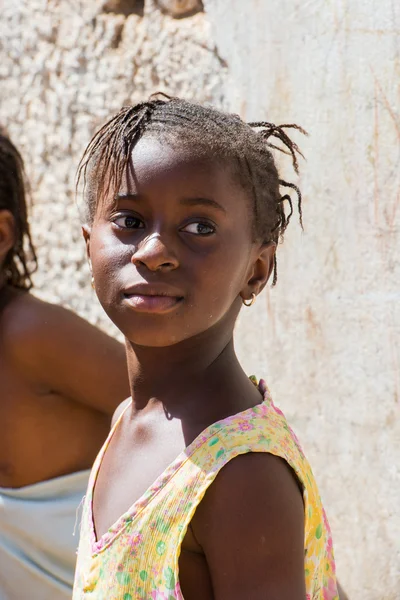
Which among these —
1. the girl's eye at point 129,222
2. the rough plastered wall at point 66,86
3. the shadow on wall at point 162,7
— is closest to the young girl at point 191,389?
the girl's eye at point 129,222

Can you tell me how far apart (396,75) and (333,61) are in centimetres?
17

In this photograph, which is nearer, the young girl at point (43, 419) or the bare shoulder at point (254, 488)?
the bare shoulder at point (254, 488)

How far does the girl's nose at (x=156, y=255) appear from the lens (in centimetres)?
134

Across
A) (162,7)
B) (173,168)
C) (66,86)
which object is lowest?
(173,168)

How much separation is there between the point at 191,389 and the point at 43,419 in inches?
34.2

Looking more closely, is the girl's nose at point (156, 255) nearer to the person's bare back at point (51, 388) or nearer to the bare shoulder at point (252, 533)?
the bare shoulder at point (252, 533)

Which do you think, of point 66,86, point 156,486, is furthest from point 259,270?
point 66,86

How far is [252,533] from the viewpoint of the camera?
1.25 meters

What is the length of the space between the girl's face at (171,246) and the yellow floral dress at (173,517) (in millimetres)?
176

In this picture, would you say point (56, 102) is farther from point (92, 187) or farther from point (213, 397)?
point (213, 397)

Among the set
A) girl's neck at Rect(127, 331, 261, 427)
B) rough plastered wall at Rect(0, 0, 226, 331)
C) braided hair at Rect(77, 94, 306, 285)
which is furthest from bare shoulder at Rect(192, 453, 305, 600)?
rough plastered wall at Rect(0, 0, 226, 331)

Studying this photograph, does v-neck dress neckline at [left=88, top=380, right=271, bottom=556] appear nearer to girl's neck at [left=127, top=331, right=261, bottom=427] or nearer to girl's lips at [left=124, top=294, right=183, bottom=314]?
girl's neck at [left=127, top=331, right=261, bottom=427]

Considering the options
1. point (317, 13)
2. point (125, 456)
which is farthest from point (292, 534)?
point (317, 13)

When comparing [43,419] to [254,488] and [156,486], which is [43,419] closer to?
[156,486]
